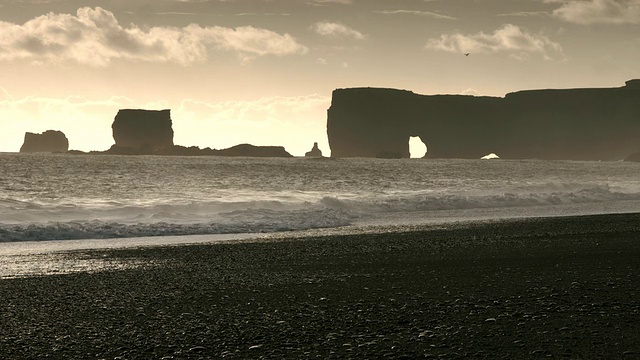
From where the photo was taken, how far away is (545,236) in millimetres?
14773

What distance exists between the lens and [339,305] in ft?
24.0

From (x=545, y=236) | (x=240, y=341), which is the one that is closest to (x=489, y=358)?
(x=240, y=341)

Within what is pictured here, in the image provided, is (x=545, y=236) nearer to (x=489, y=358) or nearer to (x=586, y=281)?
(x=586, y=281)

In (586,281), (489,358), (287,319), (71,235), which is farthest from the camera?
(71,235)

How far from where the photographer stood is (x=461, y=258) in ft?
36.7

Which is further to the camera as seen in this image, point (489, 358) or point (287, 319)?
point (287, 319)

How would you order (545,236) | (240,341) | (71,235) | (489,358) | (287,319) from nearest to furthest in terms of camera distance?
(489,358)
(240,341)
(287,319)
(545,236)
(71,235)

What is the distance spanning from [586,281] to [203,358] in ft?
17.3

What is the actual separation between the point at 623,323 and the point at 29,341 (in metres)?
5.33

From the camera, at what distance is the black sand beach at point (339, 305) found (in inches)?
220

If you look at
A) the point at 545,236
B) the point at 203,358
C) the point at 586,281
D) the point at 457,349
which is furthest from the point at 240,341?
the point at 545,236

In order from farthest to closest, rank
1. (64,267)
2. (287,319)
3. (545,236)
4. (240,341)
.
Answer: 1. (545,236)
2. (64,267)
3. (287,319)
4. (240,341)

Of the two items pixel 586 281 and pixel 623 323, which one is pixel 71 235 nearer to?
pixel 586 281

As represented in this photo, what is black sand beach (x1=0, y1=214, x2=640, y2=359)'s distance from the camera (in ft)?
18.3
